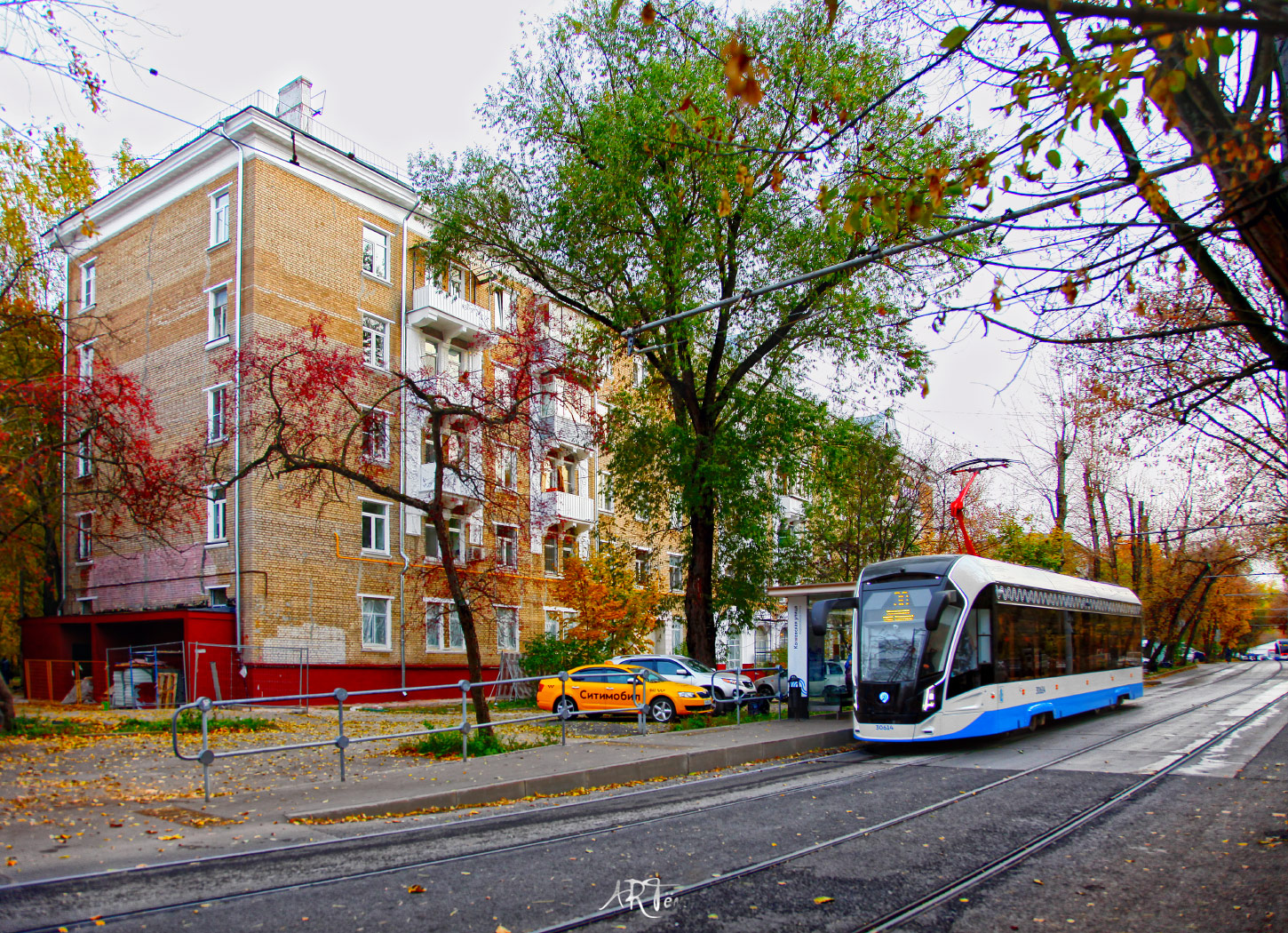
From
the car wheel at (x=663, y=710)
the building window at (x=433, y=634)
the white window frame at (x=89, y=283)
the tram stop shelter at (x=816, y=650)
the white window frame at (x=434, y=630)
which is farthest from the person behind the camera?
the white window frame at (x=89, y=283)

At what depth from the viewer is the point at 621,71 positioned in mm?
21016

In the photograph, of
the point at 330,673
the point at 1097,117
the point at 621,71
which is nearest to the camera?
the point at 1097,117

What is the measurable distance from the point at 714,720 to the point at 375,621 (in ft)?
45.5

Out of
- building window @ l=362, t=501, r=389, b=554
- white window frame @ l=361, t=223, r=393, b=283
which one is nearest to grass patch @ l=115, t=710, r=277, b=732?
building window @ l=362, t=501, r=389, b=554

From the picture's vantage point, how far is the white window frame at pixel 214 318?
28109mm

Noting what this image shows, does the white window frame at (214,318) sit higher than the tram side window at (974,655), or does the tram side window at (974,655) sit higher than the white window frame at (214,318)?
the white window frame at (214,318)

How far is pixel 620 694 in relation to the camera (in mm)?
21719

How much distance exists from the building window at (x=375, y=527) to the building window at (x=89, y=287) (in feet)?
42.0

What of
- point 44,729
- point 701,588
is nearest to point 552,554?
point 701,588

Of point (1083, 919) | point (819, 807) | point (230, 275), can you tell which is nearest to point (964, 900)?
point (1083, 919)

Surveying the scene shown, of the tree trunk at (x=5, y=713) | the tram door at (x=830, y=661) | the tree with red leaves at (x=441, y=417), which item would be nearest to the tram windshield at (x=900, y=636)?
the tram door at (x=830, y=661)

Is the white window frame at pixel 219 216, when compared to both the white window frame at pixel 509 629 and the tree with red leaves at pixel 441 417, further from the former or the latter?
the white window frame at pixel 509 629

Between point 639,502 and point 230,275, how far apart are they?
575 inches

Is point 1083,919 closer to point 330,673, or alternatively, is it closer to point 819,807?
point 819,807
